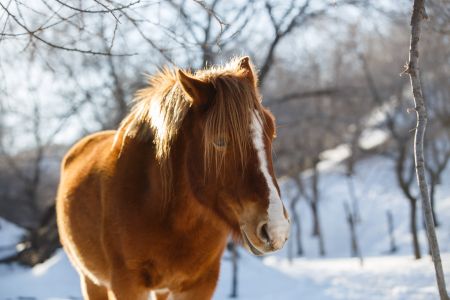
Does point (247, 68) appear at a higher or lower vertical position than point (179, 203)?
higher

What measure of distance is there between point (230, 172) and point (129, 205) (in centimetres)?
78

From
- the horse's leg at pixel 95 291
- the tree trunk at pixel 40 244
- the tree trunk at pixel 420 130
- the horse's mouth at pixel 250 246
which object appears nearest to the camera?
the horse's mouth at pixel 250 246

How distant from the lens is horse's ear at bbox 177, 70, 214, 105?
2861mm

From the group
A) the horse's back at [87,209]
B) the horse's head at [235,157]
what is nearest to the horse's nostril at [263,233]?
the horse's head at [235,157]

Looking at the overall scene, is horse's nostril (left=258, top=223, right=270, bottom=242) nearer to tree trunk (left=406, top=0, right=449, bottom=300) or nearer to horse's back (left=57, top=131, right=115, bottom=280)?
horse's back (left=57, top=131, right=115, bottom=280)

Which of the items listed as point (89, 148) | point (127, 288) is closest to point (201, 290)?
point (127, 288)

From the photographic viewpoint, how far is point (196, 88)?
290cm

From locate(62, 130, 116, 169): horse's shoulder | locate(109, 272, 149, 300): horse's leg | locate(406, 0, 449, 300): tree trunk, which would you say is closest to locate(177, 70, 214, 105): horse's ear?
locate(109, 272, 149, 300): horse's leg

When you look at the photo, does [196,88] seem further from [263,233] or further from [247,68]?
[263,233]

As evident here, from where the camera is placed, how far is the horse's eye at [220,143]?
2742mm

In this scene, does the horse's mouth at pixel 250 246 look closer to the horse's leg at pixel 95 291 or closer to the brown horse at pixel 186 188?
the brown horse at pixel 186 188

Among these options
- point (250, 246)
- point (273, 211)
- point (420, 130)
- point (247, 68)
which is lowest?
point (250, 246)

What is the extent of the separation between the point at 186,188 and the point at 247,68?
891 millimetres

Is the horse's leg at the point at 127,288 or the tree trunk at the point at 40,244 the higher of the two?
the tree trunk at the point at 40,244
